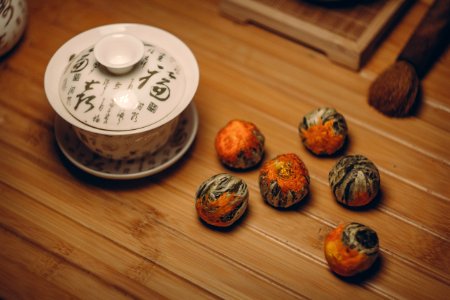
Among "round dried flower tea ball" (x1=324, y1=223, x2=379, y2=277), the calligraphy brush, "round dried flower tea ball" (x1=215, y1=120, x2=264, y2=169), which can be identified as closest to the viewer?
"round dried flower tea ball" (x1=324, y1=223, x2=379, y2=277)

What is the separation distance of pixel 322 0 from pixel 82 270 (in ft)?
2.59

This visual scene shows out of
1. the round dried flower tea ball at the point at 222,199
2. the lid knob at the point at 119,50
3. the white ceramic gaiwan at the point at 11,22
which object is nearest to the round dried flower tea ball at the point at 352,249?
the round dried flower tea ball at the point at 222,199

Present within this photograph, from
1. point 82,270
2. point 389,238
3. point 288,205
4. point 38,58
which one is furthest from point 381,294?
point 38,58

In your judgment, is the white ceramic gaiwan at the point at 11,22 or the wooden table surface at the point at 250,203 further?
the white ceramic gaiwan at the point at 11,22

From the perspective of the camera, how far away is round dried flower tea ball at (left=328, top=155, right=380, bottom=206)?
892 mm

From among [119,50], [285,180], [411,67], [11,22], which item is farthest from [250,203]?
[11,22]

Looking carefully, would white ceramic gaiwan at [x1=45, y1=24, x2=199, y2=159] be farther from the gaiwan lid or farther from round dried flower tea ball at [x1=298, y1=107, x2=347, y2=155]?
round dried flower tea ball at [x1=298, y1=107, x2=347, y2=155]

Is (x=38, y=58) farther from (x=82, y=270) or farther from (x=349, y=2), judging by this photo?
(x=349, y=2)

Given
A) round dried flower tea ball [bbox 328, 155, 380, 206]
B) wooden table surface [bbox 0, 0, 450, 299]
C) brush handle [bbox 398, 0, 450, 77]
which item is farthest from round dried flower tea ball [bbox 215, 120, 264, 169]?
brush handle [bbox 398, 0, 450, 77]

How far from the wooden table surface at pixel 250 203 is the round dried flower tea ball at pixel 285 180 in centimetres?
5

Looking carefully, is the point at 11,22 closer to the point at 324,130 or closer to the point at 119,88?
the point at 119,88

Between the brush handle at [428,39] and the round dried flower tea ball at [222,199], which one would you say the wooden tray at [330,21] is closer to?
the brush handle at [428,39]

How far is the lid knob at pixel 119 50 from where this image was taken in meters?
0.83

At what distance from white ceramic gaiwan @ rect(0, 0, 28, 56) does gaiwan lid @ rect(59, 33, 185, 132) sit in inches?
10.3
